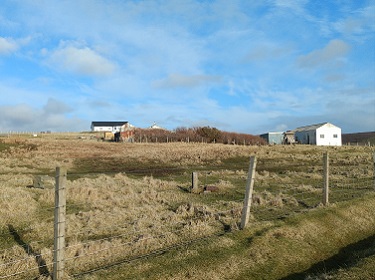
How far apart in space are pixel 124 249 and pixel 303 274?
4193 mm

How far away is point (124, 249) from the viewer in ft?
28.9

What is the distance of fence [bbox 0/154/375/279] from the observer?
24.8ft

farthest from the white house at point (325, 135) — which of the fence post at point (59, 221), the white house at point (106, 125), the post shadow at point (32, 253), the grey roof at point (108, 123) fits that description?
the grey roof at point (108, 123)

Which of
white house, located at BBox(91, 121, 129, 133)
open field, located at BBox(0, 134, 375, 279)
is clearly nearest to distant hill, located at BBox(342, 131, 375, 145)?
white house, located at BBox(91, 121, 129, 133)

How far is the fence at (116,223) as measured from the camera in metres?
7.55

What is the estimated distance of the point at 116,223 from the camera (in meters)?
11.6

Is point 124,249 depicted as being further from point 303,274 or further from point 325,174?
point 325,174

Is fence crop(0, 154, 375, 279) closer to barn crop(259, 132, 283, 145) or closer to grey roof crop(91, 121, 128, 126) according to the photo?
barn crop(259, 132, 283, 145)

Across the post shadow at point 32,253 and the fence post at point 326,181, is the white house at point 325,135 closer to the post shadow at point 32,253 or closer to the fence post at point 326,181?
the fence post at point 326,181

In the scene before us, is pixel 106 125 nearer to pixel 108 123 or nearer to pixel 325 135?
pixel 108 123

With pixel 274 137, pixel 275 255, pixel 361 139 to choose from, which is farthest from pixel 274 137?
pixel 275 255

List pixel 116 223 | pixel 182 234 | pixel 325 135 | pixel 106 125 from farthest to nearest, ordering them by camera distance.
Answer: pixel 106 125 → pixel 325 135 → pixel 116 223 → pixel 182 234

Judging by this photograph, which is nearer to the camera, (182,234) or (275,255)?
(275,255)

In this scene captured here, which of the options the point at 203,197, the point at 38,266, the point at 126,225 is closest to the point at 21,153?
the point at 203,197
